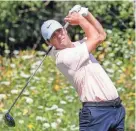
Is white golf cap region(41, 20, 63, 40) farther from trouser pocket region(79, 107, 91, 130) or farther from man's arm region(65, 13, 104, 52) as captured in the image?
trouser pocket region(79, 107, 91, 130)

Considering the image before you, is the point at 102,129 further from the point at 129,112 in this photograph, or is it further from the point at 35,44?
the point at 35,44

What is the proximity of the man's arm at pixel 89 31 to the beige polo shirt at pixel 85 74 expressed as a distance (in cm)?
5

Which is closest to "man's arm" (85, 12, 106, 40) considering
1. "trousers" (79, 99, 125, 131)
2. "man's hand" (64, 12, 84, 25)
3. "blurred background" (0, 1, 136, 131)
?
"man's hand" (64, 12, 84, 25)

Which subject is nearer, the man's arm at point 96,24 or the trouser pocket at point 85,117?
the trouser pocket at point 85,117

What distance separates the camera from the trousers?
4.38 m

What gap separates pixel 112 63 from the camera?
28.6 feet

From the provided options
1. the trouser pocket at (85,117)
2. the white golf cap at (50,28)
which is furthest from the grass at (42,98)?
the white golf cap at (50,28)

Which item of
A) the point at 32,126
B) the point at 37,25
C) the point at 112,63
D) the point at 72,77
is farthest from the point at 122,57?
the point at 72,77

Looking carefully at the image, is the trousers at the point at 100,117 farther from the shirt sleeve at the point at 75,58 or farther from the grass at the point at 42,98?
the grass at the point at 42,98

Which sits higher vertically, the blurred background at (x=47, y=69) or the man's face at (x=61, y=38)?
the man's face at (x=61, y=38)

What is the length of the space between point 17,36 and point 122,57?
239 centimetres

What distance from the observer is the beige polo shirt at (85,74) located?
4.36 metres

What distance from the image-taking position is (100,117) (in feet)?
14.4

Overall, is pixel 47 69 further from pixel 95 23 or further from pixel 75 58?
pixel 75 58
